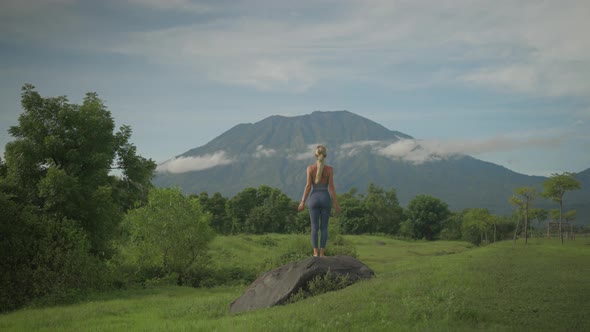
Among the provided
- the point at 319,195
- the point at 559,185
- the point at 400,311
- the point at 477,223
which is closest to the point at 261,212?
the point at 477,223

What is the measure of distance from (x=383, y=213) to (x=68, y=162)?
285ft

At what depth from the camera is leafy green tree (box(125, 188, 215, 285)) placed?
93.0 feet

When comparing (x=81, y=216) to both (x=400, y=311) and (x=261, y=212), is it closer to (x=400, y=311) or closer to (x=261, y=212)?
(x=400, y=311)

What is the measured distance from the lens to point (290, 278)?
1383 centimetres

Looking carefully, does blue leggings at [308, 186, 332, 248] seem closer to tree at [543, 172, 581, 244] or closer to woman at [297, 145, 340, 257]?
woman at [297, 145, 340, 257]

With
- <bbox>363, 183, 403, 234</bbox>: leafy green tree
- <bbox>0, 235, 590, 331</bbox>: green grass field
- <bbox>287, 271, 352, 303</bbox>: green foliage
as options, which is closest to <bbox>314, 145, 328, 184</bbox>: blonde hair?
<bbox>287, 271, 352, 303</bbox>: green foliage

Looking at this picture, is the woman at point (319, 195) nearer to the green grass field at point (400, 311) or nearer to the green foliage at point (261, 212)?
the green grass field at point (400, 311)

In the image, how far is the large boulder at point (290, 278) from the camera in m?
13.2

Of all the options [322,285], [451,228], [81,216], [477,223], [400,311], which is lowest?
[451,228]

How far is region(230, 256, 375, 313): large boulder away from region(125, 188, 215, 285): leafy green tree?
14.8 meters

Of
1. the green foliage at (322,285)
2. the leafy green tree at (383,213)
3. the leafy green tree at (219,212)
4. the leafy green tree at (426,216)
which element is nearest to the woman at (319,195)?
the green foliage at (322,285)

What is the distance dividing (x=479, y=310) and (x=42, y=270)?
1790 cm

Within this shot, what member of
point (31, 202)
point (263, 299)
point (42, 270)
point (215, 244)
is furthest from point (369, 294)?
point (215, 244)

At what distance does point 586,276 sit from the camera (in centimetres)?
1591
